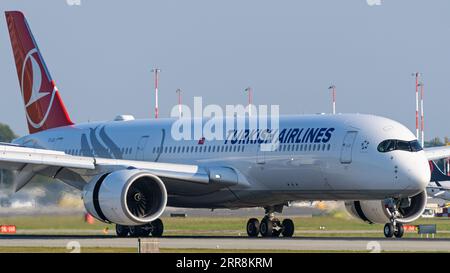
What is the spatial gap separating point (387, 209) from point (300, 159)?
432 cm

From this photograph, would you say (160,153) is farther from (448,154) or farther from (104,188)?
(448,154)


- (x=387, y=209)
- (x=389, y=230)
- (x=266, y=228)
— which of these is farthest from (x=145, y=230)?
(x=389, y=230)

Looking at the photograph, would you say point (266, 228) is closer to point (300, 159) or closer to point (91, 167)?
point (300, 159)

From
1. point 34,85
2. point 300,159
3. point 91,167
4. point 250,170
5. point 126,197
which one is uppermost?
point 34,85

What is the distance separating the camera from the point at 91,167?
4269 cm

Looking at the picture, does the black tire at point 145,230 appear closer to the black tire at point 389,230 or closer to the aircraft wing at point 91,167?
the aircraft wing at point 91,167

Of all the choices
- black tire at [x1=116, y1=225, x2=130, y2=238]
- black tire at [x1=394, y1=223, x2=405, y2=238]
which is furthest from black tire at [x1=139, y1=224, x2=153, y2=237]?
black tire at [x1=394, y1=223, x2=405, y2=238]

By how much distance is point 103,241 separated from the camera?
3947cm

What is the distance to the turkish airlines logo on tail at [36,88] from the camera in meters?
53.4

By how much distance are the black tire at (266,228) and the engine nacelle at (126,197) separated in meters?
5.24

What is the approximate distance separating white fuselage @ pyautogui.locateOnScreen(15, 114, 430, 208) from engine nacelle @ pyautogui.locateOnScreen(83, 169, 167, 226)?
2652mm

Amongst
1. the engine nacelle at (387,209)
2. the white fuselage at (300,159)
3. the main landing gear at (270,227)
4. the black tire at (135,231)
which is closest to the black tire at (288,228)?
the main landing gear at (270,227)
